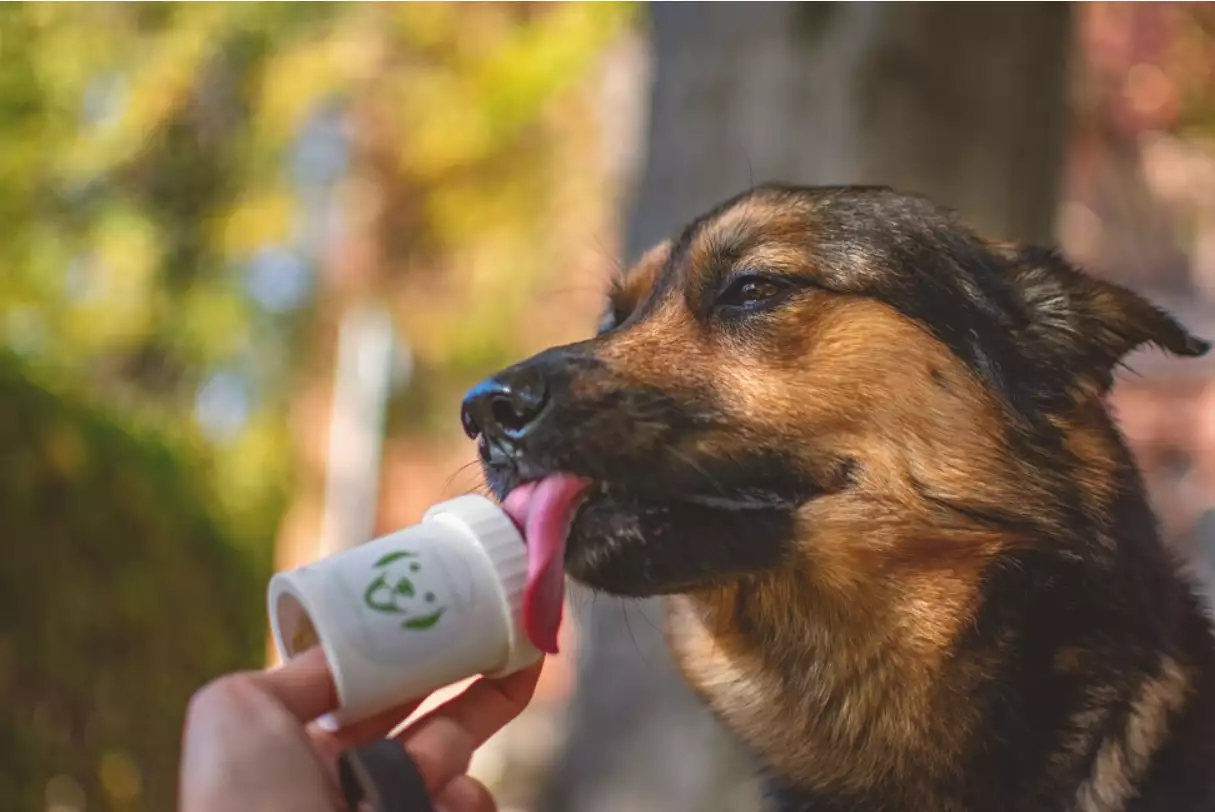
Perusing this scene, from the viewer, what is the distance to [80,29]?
24.3 feet

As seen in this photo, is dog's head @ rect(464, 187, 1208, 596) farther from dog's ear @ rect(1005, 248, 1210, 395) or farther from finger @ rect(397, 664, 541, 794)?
finger @ rect(397, 664, 541, 794)

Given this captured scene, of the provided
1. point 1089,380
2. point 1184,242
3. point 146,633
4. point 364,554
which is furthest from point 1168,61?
point 364,554

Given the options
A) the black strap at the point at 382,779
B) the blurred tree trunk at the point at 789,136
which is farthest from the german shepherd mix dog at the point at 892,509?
the blurred tree trunk at the point at 789,136

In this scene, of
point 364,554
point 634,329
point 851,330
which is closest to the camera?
point 364,554

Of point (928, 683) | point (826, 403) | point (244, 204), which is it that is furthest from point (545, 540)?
point (244, 204)

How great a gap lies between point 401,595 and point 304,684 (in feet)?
0.50

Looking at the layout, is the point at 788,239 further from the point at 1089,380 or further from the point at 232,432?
the point at 232,432

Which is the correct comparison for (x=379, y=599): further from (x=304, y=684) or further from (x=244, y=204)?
(x=244, y=204)

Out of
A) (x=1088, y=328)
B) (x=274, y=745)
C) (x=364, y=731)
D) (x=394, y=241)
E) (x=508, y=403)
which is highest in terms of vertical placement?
(x=1088, y=328)

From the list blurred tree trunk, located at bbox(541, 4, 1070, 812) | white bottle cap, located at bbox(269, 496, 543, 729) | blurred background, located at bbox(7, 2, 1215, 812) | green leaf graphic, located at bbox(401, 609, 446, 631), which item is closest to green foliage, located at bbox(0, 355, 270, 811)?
blurred background, located at bbox(7, 2, 1215, 812)

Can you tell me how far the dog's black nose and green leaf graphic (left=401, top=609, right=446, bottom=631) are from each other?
0.30 metres

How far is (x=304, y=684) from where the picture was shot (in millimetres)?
1340

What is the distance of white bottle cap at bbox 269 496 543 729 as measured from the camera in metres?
1.35

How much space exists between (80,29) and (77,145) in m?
0.87
